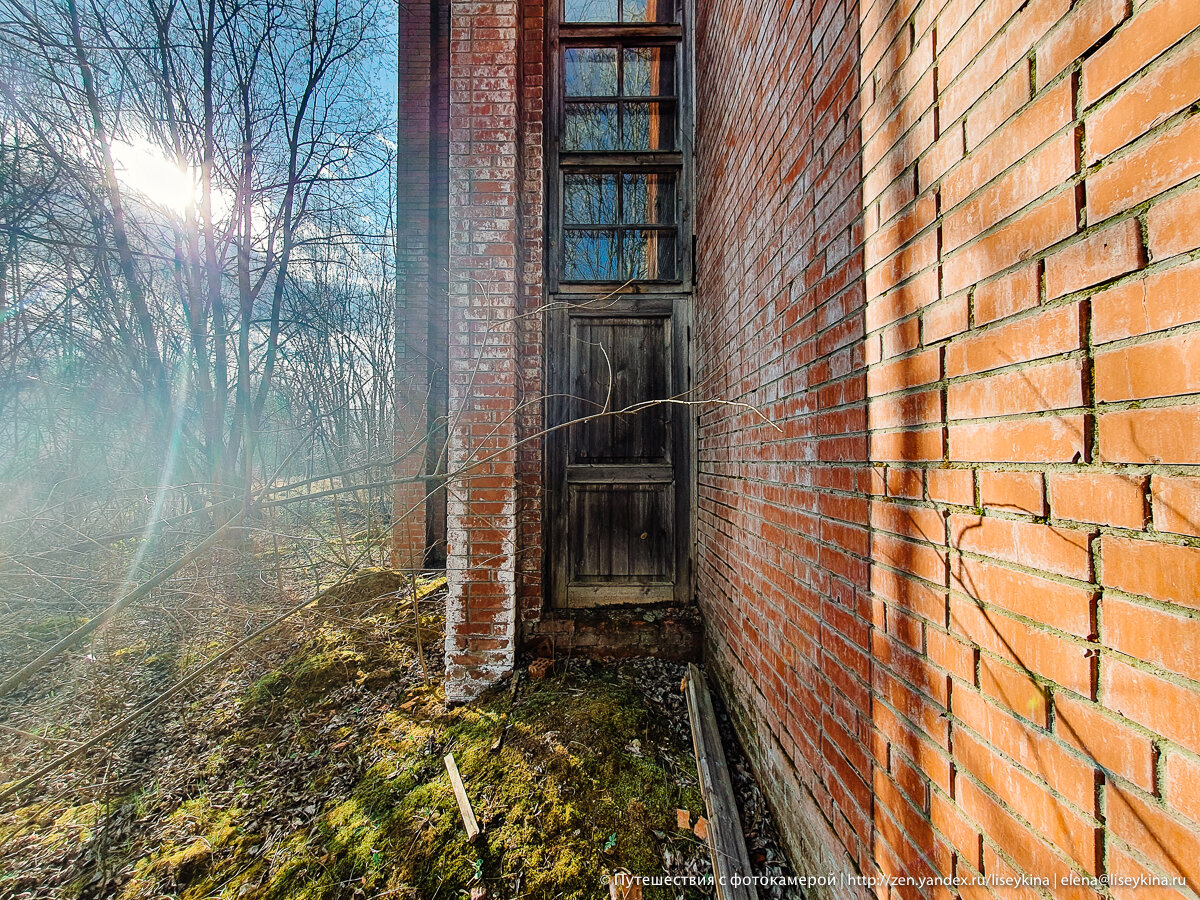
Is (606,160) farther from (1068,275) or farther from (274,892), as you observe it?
(274,892)

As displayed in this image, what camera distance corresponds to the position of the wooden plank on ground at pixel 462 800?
1.78 meters

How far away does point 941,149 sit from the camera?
87cm

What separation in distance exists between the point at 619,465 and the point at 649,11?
3686mm

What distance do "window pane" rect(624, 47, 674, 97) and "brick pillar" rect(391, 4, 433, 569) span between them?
8.02ft

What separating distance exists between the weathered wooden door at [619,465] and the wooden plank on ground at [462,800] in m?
1.21

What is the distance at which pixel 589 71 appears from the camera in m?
3.41

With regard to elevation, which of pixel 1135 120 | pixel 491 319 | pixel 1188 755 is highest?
pixel 491 319

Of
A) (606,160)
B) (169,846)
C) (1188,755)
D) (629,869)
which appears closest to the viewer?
(1188,755)

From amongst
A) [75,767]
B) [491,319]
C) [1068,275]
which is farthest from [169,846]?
[1068,275]

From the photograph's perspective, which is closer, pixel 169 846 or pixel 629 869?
pixel 629 869

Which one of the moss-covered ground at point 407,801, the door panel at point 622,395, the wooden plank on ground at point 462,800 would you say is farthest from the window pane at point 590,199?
the wooden plank on ground at point 462,800

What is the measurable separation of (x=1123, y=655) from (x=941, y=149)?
3.06ft

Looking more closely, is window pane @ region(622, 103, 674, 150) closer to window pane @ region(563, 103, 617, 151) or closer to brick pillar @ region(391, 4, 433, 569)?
window pane @ region(563, 103, 617, 151)

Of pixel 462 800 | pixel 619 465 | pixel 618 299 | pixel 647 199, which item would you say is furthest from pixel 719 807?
pixel 647 199
